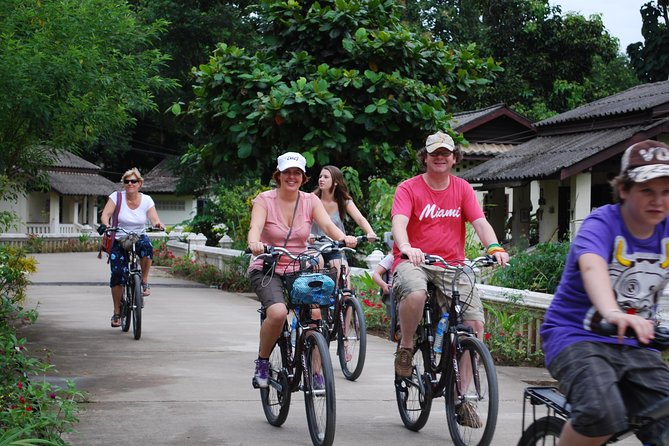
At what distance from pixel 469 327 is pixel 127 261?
22.2ft

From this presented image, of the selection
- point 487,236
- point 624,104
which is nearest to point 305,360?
point 487,236

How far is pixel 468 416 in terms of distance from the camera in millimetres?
6383

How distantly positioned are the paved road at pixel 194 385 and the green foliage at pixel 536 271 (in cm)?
176

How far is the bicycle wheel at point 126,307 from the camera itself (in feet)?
40.1

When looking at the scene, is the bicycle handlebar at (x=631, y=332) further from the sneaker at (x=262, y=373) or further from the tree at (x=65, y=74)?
the tree at (x=65, y=74)

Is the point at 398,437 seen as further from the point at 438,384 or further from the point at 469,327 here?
the point at 469,327

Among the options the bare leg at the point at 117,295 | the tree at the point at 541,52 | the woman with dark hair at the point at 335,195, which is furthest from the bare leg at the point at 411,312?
the tree at the point at 541,52

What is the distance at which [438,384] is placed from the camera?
22.2ft

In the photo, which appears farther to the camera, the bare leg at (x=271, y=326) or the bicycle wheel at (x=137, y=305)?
the bicycle wheel at (x=137, y=305)

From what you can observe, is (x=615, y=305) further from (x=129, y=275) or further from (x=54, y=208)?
(x=54, y=208)

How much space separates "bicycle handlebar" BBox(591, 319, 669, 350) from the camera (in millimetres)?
3797

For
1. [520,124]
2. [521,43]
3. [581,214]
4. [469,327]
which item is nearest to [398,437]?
[469,327]

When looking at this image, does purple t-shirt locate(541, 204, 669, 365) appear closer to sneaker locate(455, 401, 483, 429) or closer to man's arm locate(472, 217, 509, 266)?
sneaker locate(455, 401, 483, 429)

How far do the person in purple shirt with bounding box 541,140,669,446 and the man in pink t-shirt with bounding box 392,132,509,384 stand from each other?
2.55 m
